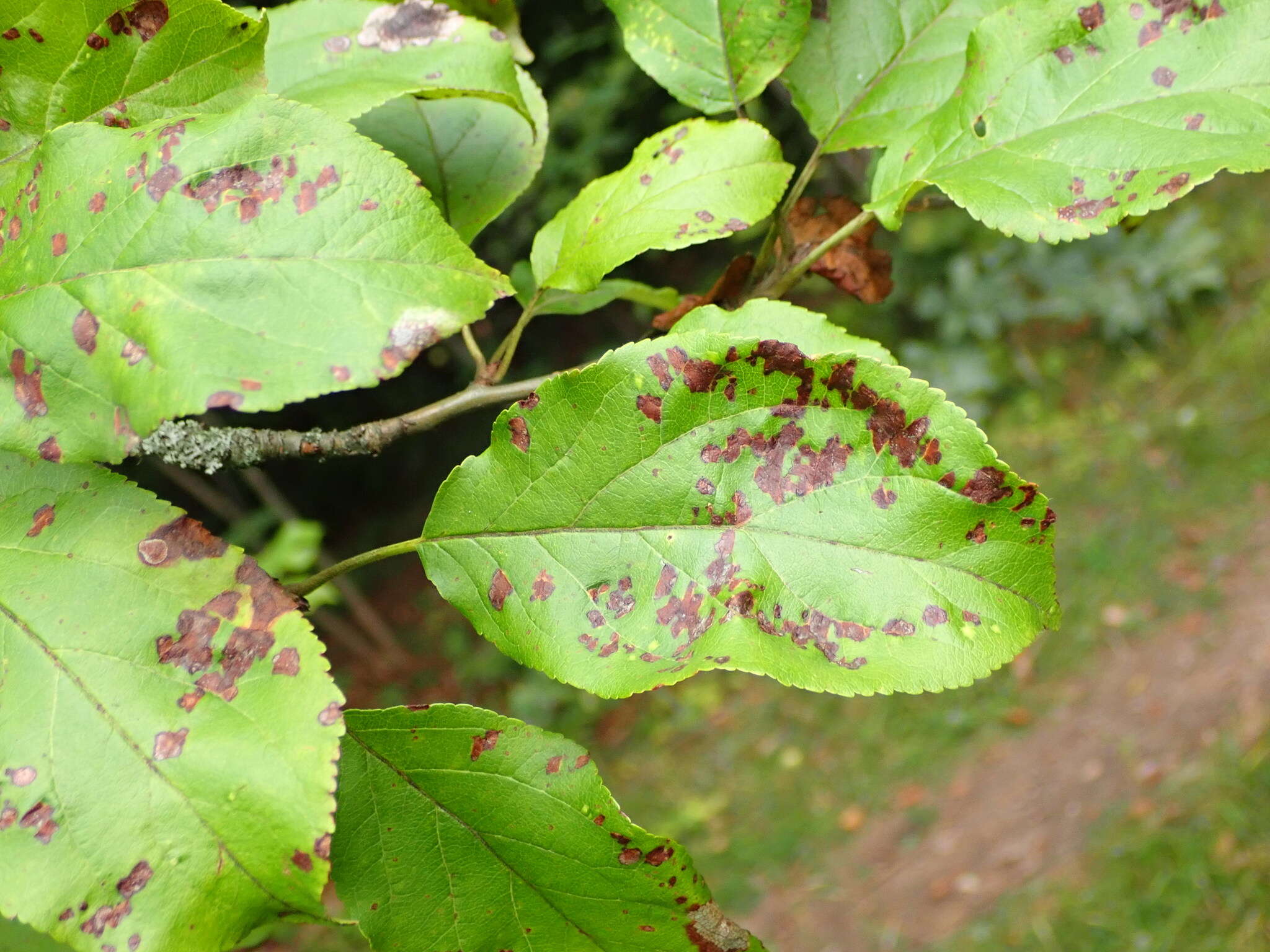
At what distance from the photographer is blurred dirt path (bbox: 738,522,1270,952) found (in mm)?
3756

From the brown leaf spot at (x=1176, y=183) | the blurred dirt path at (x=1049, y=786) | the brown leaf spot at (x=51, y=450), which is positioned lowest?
the blurred dirt path at (x=1049, y=786)

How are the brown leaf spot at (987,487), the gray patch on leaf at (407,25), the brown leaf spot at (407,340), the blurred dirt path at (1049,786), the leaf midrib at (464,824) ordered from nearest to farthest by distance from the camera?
the brown leaf spot at (407,340)
the brown leaf spot at (987,487)
the leaf midrib at (464,824)
the gray patch on leaf at (407,25)
the blurred dirt path at (1049,786)

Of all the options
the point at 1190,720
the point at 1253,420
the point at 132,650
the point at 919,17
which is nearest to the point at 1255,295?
the point at 1253,420

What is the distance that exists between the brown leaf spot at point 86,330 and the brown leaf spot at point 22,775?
0.29 meters

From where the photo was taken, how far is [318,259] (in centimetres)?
→ 63

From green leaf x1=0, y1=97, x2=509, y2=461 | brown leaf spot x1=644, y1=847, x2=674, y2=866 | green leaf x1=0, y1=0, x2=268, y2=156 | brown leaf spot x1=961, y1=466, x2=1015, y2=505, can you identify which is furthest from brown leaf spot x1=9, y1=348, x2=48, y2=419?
brown leaf spot x1=961, y1=466, x2=1015, y2=505

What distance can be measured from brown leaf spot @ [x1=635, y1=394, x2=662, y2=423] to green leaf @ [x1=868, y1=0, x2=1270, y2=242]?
0.85 ft

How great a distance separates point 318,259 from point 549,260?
1.09 feet

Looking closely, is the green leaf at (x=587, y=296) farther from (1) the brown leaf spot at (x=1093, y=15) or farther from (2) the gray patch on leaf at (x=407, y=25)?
(1) the brown leaf spot at (x=1093, y=15)

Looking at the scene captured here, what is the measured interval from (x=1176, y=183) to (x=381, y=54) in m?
0.72

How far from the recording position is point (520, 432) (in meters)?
0.81

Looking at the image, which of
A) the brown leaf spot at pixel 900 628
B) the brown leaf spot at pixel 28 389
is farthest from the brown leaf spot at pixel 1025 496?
the brown leaf spot at pixel 28 389

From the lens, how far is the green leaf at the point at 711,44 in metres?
0.96

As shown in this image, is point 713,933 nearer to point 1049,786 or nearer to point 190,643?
point 190,643
